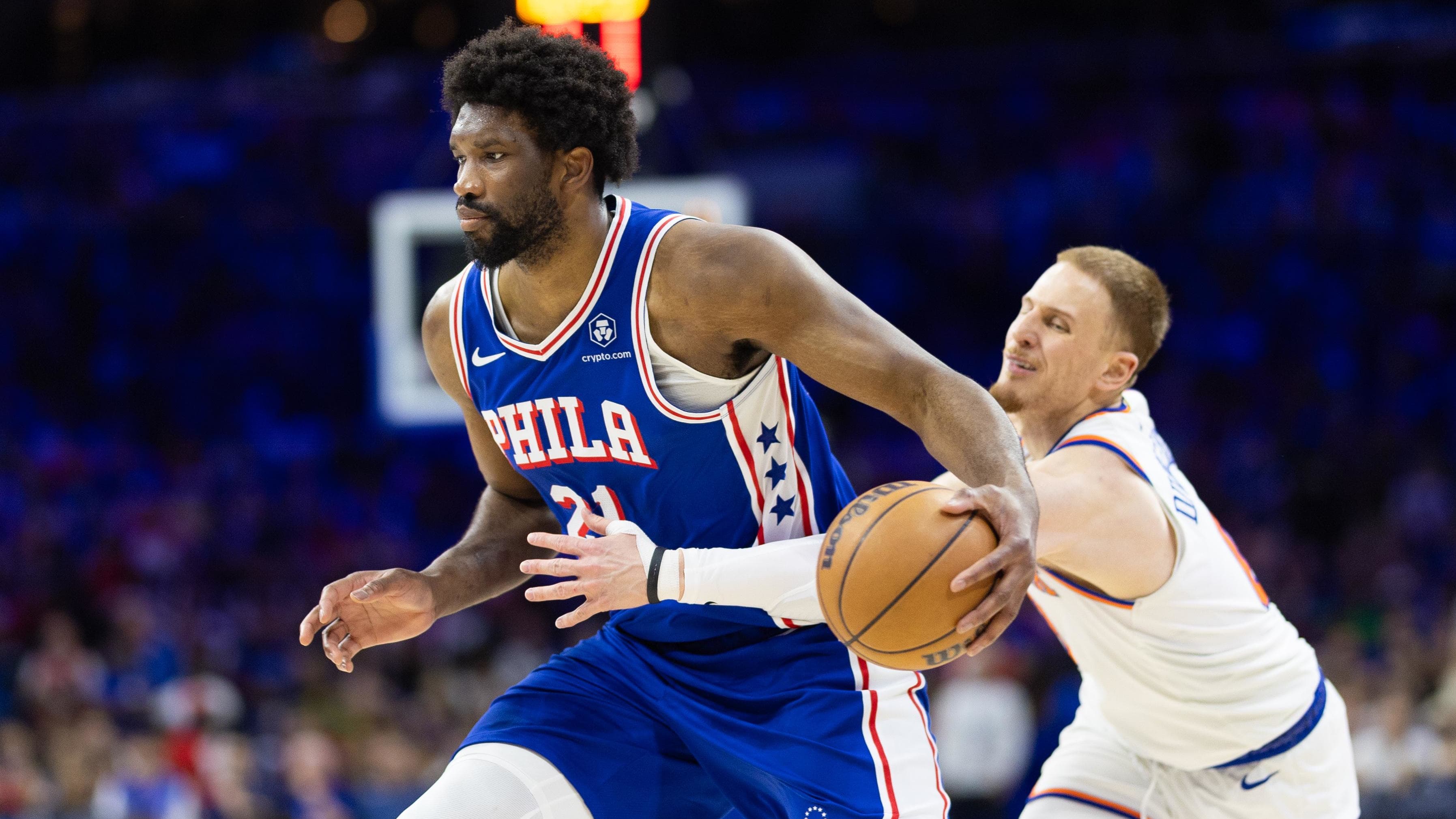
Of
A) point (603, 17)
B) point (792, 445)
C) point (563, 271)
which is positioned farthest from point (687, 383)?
point (603, 17)

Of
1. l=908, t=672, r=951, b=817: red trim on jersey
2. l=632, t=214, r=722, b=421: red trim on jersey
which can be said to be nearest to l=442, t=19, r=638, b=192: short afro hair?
l=632, t=214, r=722, b=421: red trim on jersey

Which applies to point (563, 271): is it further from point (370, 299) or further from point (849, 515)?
point (370, 299)

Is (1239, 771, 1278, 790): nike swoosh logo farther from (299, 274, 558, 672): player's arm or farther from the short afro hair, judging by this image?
the short afro hair

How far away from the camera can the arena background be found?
9812mm

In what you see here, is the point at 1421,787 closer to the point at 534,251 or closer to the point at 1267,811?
the point at 1267,811

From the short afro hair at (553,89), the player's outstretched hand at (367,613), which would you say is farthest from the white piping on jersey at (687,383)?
the player's outstretched hand at (367,613)

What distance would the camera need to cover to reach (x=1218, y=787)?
3617 mm

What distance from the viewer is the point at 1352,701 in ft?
26.7

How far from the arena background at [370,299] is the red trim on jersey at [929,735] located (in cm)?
537

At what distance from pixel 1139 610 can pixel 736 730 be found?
1.06 m

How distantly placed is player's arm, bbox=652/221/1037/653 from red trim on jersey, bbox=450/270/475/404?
556 millimetres

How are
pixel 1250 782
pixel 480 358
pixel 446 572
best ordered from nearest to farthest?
pixel 480 358 → pixel 446 572 → pixel 1250 782

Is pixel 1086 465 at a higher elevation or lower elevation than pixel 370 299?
higher

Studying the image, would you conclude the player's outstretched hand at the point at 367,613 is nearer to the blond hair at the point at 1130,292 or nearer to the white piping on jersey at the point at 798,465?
the white piping on jersey at the point at 798,465
